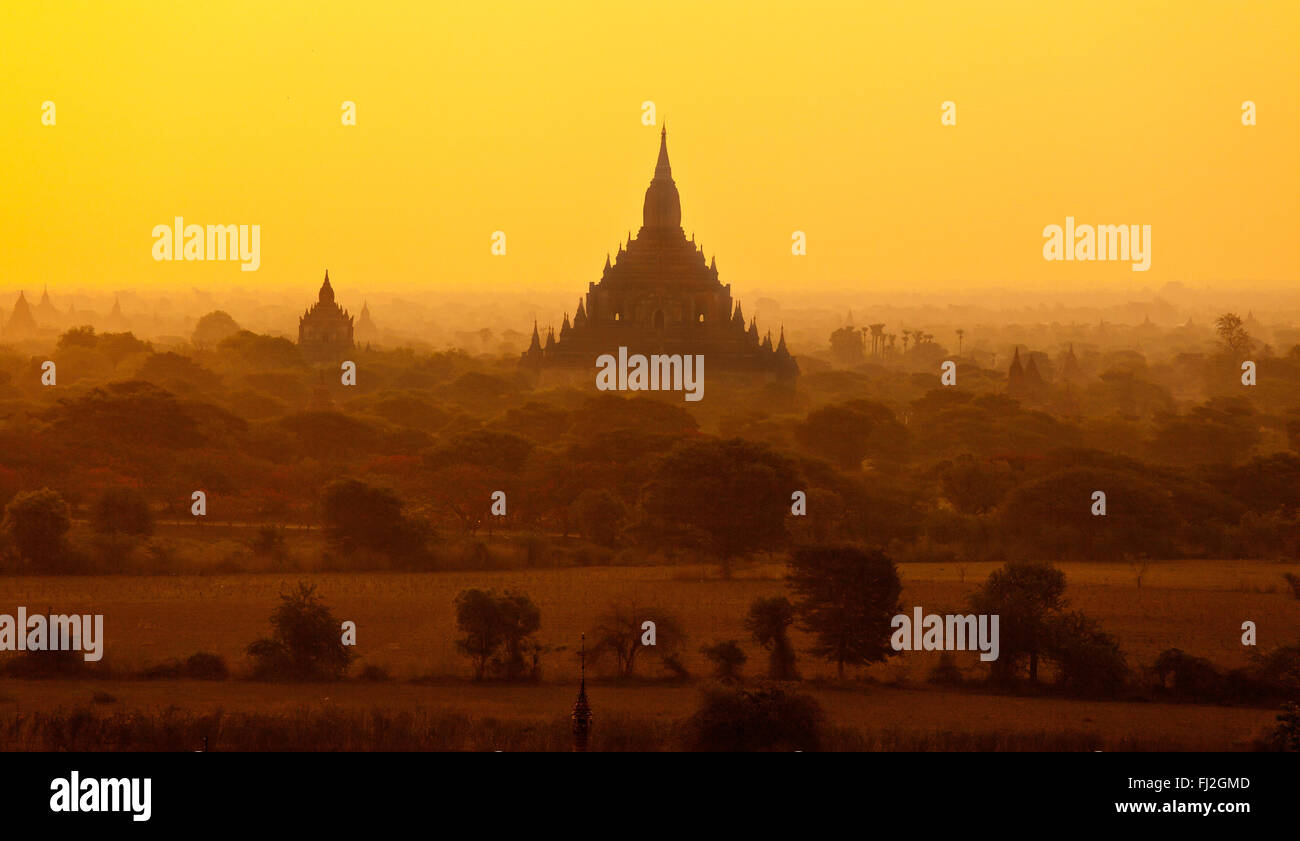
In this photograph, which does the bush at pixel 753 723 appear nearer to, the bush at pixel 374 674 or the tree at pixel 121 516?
the bush at pixel 374 674

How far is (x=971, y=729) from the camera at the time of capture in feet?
62.3

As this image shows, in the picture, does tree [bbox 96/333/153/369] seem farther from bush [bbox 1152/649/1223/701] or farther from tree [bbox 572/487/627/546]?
bush [bbox 1152/649/1223/701]

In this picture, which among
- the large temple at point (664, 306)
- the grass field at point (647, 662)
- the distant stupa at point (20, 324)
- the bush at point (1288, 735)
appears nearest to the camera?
the bush at point (1288, 735)

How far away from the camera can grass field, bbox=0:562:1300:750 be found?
19469mm

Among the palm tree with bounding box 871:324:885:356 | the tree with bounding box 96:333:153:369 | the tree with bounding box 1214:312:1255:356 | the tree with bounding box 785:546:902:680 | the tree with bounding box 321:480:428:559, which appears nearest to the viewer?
the tree with bounding box 785:546:902:680

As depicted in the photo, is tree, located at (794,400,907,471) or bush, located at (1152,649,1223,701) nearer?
bush, located at (1152,649,1223,701)

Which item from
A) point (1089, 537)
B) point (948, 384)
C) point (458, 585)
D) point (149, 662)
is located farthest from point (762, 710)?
point (948, 384)

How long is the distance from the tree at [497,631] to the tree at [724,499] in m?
9.50

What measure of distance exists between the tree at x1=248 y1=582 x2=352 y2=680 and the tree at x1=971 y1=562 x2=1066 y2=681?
837 cm

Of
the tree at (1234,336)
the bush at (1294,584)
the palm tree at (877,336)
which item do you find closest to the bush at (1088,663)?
the bush at (1294,584)

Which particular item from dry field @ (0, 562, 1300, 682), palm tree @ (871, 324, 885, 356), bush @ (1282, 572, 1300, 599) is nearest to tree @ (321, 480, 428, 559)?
dry field @ (0, 562, 1300, 682)

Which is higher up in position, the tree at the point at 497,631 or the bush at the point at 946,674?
the tree at the point at 497,631

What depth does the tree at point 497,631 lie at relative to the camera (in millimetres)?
21781

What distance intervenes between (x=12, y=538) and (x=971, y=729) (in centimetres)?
1893
